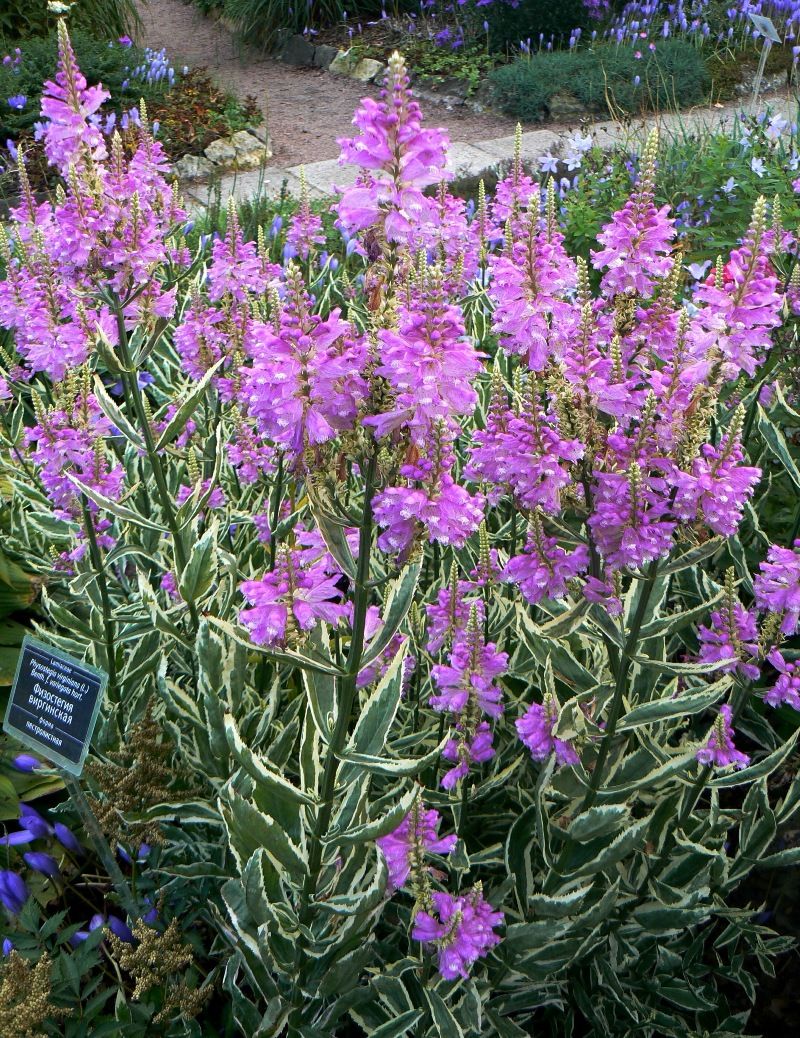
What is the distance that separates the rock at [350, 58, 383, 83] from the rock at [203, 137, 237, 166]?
9.20 feet

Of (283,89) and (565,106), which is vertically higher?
(565,106)

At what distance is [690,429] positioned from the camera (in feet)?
4.94

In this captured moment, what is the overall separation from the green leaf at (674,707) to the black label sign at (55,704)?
943 mm

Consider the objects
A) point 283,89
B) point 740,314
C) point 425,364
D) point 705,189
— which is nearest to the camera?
point 425,364

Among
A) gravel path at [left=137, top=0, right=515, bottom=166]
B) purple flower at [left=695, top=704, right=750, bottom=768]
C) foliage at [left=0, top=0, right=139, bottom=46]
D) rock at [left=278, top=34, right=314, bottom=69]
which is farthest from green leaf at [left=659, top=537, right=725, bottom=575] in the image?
rock at [left=278, top=34, right=314, bottom=69]

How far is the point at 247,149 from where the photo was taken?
7.58 m

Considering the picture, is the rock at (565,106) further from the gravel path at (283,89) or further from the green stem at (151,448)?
the green stem at (151,448)

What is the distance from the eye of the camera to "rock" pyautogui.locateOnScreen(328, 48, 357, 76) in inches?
391

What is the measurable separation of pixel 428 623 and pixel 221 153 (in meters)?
6.00

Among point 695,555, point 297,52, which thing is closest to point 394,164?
point 695,555

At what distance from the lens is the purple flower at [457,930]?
1.71m

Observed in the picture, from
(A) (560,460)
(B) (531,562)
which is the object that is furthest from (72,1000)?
(A) (560,460)

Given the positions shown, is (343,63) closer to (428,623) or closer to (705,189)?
(705,189)

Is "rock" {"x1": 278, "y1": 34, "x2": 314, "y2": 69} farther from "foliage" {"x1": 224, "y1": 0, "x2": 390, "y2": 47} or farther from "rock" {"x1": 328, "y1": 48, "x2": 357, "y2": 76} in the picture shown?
"rock" {"x1": 328, "y1": 48, "x2": 357, "y2": 76}
